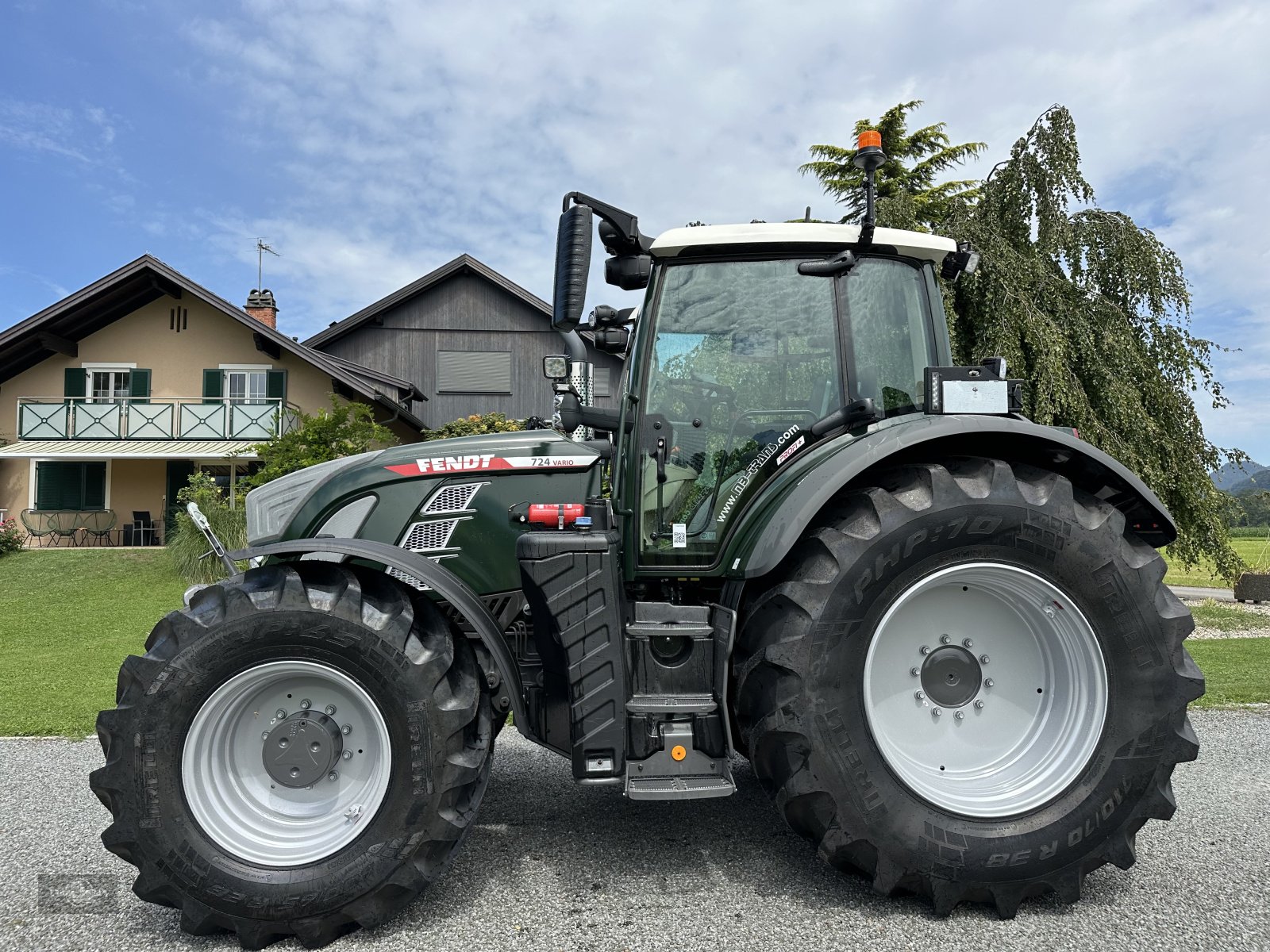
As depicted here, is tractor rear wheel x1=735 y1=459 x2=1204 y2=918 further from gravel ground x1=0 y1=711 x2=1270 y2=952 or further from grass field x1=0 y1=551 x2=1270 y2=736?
grass field x1=0 y1=551 x2=1270 y2=736

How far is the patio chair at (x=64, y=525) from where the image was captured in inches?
739

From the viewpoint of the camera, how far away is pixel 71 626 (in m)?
9.56

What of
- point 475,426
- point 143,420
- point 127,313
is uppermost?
point 127,313

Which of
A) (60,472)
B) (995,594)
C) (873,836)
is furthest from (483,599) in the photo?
(60,472)

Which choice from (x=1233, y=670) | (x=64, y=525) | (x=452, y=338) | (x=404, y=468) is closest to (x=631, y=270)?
(x=404, y=468)

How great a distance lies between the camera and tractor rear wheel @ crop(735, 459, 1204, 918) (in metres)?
2.53

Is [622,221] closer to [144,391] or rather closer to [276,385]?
[276,385]

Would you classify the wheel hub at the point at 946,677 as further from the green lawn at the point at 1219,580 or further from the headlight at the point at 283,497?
the green lawn at the point at 1219,580

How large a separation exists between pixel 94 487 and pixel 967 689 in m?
22.1

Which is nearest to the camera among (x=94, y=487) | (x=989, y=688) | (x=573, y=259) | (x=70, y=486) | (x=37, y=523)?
(x=573, y=259)

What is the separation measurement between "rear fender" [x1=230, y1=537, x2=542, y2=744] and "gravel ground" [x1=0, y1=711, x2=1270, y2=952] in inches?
21.5

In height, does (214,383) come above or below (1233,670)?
above

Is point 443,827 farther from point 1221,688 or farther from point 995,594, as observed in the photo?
point 1221,688

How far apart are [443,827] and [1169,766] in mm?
2304
